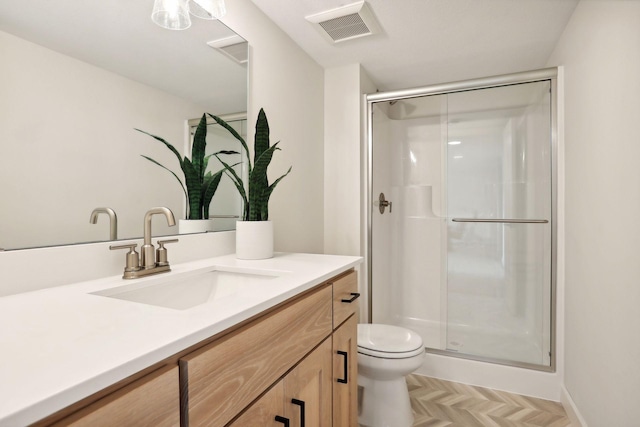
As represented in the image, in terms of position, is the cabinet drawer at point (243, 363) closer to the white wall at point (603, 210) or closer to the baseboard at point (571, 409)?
the white wall at point (603, 210)

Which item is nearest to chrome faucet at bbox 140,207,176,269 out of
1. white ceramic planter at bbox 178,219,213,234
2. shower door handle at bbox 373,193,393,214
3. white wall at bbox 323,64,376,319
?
white ceramic planter at bbox 178,219,213,234

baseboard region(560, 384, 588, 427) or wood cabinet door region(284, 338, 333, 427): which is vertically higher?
wood cabinet door region(284, 338, 333, 427)

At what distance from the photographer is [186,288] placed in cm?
108

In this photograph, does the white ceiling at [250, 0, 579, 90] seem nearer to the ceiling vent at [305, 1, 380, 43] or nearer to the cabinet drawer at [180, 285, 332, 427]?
the ceiling vent at [305, 1, 380, 43]

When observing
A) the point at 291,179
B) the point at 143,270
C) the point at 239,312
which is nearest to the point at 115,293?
the point at 143,270

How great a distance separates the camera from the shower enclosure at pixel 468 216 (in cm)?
215

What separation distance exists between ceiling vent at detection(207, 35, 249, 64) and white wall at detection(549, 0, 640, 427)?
1487mm

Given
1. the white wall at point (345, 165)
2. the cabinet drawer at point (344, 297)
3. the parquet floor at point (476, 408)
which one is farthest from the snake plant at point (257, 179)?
the parquet floor at point (476, 408)

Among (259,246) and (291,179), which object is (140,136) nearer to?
(259,246)

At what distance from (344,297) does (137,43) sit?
1.15 metres

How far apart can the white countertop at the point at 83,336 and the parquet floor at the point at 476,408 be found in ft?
4.69

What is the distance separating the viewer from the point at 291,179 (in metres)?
2.00

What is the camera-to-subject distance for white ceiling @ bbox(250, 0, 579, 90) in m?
1.68

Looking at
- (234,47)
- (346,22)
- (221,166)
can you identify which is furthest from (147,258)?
(346,22)
